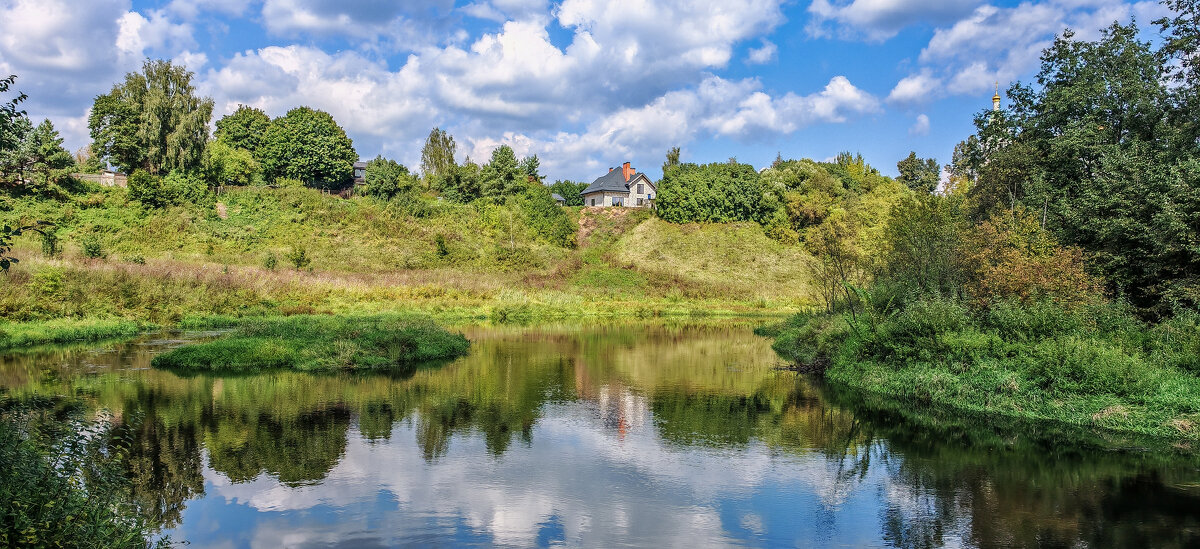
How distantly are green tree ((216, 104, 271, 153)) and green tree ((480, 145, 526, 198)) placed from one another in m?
24.4

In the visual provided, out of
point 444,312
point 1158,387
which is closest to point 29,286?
point 444,312

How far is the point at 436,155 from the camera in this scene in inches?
3145

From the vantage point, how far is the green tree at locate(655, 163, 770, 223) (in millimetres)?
74875

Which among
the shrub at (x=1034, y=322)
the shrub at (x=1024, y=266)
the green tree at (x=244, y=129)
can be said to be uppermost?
the green tree at (x=244, y=129)

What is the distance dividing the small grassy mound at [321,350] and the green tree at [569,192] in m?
65.7

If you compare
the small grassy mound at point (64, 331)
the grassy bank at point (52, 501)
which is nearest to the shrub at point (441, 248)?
the small grassy mound at point (64, 331)

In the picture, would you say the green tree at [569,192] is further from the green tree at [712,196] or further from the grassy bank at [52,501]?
the grassy bank at [52,501]

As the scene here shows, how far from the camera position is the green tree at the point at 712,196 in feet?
246

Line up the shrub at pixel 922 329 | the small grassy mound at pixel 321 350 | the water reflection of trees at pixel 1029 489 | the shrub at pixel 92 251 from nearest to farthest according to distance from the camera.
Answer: the water reflection of trees at pixel 1029 489
the shrub at pixel 922 329
the small grassy mound at pixel 321 350
the shrub at pixel 92 251

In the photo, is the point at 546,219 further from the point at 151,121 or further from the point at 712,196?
the point at 151,121

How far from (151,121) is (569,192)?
51.0 metres

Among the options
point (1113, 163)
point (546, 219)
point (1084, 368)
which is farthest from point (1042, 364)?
point (546, 219)

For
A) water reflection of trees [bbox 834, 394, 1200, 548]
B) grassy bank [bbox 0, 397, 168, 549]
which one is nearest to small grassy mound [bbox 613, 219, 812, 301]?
water reflection of trees [bbox 834, 394, 1200, 548]

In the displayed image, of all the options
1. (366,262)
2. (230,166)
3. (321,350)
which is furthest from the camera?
(230,166)
